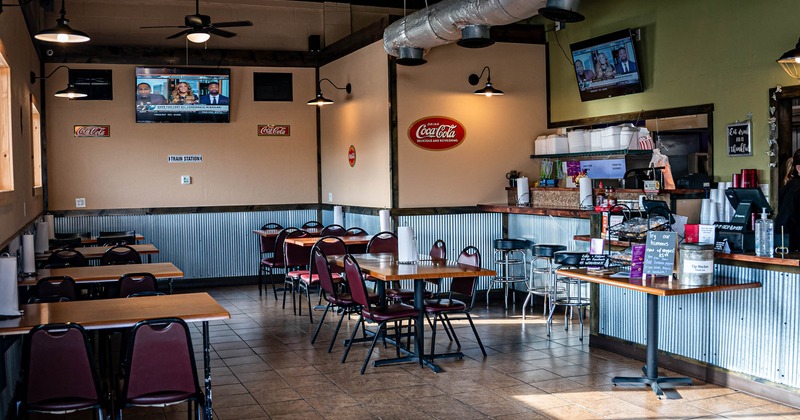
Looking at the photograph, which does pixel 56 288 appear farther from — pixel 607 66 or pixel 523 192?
pixel 607 66

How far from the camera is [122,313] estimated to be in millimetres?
4387

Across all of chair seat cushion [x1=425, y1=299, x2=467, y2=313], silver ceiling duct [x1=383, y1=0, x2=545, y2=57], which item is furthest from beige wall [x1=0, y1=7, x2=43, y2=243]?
silver ceiling duct [x1=383, y1=0, x2=545, y2=57]

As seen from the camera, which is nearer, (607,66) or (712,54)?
(712,54)

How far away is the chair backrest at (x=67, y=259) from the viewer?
7121 mm

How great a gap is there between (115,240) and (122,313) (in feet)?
18.4

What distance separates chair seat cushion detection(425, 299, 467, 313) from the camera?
630 centimetres

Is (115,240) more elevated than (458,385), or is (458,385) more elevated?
(115,240)

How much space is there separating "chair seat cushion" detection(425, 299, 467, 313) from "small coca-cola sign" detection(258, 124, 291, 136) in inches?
227

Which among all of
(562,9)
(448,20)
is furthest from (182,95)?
(562,9)

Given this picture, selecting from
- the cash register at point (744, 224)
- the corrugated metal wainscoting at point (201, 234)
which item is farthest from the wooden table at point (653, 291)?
the corrugated metal wainscoting at point (201, 234)

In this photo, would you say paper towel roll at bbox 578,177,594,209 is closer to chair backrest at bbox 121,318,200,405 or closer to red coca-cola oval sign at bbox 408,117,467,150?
red coca-cola oval sign at bbox 408,117,467,150

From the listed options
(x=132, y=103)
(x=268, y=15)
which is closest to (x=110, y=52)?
(x=132, y=103)

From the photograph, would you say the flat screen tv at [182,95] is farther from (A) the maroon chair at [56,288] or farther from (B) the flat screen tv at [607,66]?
(A) the maroon chair at [56,288]

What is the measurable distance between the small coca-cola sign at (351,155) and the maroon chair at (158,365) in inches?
267
